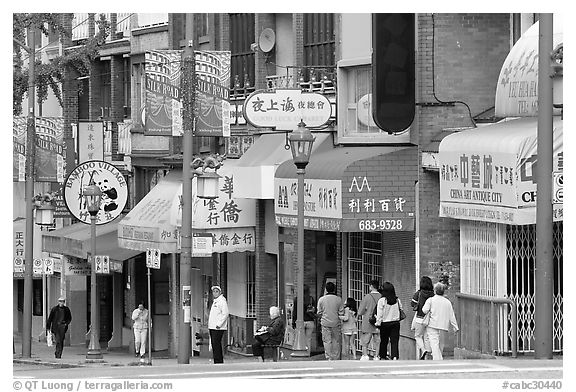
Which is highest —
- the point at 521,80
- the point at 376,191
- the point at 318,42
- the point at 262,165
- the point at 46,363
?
the point at 318,42

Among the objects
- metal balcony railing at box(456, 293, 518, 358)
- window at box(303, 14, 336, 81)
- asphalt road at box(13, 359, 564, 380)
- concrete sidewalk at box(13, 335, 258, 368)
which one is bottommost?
concrete sidewalk at box(13, 335, 258, 368)

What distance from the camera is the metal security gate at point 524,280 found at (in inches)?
1091

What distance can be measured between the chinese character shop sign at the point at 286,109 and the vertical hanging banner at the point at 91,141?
16.4 m

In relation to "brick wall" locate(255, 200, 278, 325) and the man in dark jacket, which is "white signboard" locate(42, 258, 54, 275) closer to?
the man in dark jacket

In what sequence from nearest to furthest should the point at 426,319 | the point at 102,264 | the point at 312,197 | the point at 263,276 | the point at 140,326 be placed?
the point at 426,319 → the point at 312,197 → the point at 263,276 → the point at 102,264 → the point at 140,326

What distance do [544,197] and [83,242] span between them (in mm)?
25915

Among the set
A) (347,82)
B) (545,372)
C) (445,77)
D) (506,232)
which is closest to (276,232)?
(347,82)

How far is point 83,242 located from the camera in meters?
46.3

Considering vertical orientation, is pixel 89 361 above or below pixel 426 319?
below

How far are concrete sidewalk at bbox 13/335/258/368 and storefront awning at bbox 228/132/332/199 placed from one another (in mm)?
3873

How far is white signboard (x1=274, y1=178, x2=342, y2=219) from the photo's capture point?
106 ft

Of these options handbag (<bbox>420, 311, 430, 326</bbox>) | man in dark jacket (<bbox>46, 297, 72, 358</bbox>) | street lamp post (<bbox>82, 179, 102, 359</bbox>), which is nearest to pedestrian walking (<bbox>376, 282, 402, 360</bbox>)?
handbag (<bbox>420, 311, 430, 326</bbox>)

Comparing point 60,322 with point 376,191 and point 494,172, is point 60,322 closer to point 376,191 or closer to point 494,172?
point 376,191

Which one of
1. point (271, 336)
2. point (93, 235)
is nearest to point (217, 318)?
point (271, 336)
